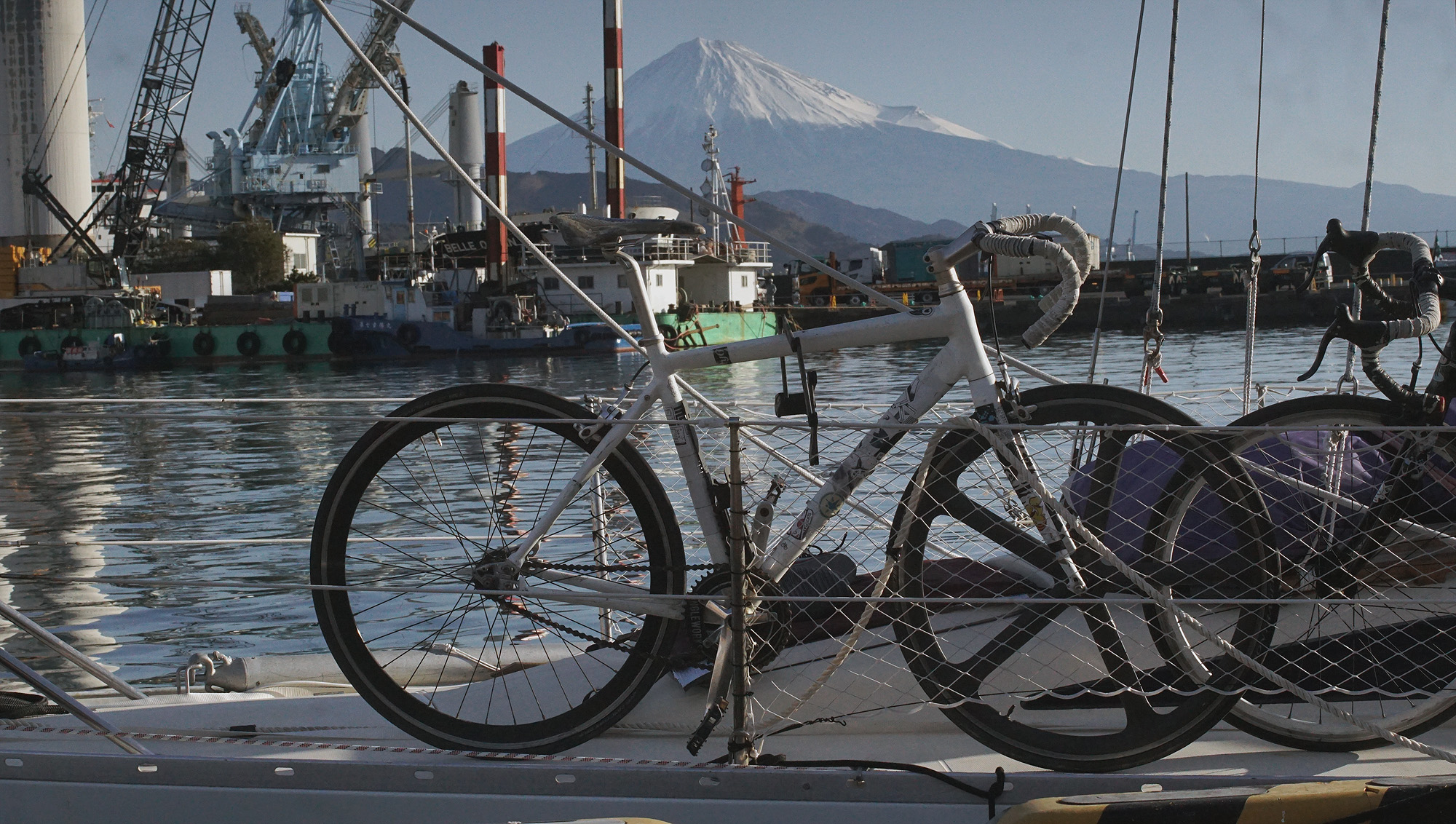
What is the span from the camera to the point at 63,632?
21.1 feet

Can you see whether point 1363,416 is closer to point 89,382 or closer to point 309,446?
point 309,446

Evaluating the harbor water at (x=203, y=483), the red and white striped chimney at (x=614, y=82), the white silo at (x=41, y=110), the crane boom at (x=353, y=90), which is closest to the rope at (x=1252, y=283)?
the harbor water at (x=203, y=483)

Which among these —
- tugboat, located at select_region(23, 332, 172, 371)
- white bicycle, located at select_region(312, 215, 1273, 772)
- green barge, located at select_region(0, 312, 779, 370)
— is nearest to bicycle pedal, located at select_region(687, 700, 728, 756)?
white bicycle, located at select_region(312, 215, 1273, 772)

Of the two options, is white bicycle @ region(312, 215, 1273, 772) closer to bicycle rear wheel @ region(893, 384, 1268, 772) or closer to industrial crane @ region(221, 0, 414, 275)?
bicycle rear wheel @ region(893, 384, 1268, 772)

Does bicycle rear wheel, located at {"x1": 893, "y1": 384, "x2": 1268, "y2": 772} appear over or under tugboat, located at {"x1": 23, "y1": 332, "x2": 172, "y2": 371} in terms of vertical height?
over

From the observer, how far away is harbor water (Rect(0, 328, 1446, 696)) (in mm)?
5980

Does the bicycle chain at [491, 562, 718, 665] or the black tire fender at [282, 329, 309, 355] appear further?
the black tire fender at [282, 329, 309, 355]

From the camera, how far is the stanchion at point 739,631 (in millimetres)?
2098

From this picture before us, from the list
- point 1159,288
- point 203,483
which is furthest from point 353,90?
point 1159,288

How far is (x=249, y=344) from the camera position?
3731cm

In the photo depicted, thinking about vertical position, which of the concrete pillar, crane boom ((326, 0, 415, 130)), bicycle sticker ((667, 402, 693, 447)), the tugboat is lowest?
the tugboat

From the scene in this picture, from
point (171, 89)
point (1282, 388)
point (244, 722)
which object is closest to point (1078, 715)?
point (1282, 388)

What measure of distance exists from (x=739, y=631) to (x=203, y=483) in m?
11.3

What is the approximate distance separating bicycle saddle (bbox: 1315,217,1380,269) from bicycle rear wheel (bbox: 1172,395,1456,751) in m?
0.32
